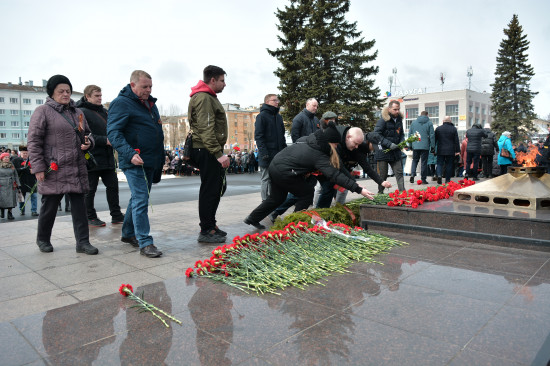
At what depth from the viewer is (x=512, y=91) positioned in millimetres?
41250

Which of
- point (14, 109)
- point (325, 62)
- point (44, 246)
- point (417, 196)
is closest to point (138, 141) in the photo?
point (44, 246)

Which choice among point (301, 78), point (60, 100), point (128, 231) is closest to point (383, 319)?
point (128, 231)

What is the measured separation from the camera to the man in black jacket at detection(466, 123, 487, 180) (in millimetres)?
12500

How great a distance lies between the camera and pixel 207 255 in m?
4.39

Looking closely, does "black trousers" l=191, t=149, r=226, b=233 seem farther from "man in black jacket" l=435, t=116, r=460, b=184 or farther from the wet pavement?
"man in black jacket" l=435, t=116, r=460, b=184

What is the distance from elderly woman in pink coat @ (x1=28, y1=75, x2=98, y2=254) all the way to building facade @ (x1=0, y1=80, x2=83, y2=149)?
90528 mm

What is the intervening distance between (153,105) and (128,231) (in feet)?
5.10

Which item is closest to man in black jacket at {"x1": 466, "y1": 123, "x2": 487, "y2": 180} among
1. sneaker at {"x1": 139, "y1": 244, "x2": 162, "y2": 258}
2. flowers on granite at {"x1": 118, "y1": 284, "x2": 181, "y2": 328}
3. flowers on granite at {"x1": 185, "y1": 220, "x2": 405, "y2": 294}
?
flowers on granite at {"x1": 185, "y1": 220, "x2": 405, "y2": 294}

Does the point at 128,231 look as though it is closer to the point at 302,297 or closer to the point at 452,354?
the point at 302,297

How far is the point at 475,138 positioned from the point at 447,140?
2.68m

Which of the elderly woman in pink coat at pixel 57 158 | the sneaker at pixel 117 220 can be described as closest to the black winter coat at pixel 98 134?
the sneaker at pixel 117 220

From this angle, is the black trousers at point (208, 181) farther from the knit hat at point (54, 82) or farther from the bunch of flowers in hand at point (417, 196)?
the bunch of flowers in hand at point (417, 196)

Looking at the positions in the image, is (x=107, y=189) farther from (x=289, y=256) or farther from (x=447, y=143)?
(x=447, y=143)

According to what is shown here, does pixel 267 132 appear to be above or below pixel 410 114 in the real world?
below
